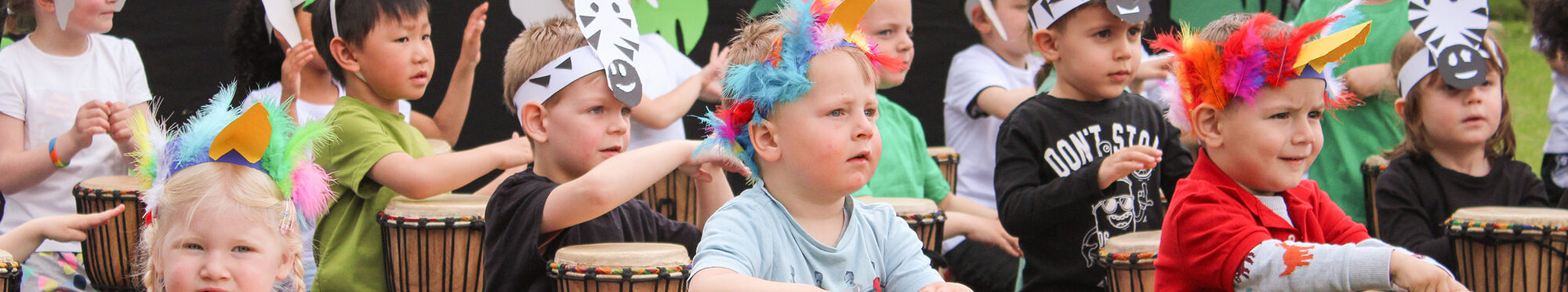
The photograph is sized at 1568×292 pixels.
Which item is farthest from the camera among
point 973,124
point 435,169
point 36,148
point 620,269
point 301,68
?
point 973,124

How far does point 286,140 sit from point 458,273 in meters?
1.00

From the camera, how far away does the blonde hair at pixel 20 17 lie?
3721 millimetres

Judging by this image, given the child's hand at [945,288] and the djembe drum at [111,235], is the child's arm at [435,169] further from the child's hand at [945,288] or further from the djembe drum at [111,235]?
the child's hand at [945,288]

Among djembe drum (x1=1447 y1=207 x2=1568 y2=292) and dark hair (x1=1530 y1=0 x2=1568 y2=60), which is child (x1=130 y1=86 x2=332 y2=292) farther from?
dark hair (x1=1530 y1=0 x2=1568 y2=60)

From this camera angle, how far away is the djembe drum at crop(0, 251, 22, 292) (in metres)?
2.51

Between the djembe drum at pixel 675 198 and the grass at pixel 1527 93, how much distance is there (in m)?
5.20

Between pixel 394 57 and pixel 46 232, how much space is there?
98cm

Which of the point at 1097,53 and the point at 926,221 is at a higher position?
the point at 1097,53

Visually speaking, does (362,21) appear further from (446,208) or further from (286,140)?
(286,140)

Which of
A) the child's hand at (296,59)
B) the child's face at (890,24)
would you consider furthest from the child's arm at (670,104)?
the child's hand at (296,59)

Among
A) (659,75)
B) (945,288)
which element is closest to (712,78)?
(659,75)

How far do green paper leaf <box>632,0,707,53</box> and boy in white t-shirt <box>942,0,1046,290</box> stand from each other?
3.43 ft

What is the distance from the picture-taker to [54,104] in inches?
145

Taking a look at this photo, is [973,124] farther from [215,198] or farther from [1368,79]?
[215,198]
